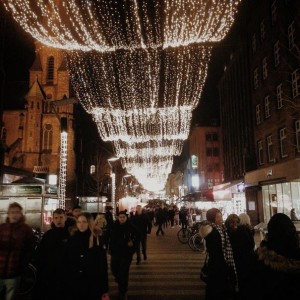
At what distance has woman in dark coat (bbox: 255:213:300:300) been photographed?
126 inches

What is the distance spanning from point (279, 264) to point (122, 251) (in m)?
5.89

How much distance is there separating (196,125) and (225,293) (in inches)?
2640

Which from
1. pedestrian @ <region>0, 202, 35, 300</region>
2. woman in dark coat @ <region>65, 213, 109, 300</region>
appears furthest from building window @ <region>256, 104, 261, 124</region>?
woman in dark coat @ <region>65, 213, 109, 300</region>

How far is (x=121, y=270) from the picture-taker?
328 inches

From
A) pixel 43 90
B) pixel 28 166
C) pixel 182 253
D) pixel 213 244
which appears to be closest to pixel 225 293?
pixel 213 244

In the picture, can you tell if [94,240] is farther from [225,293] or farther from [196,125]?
[196,125]

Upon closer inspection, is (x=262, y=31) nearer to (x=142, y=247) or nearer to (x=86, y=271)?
(x=142, y=247)

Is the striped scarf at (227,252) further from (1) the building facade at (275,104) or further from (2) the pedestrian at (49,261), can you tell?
(1) the building facade at (275,104)

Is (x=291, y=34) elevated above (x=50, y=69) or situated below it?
below

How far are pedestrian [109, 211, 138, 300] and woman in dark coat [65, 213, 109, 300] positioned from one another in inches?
133

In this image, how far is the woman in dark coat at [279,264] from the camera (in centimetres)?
320

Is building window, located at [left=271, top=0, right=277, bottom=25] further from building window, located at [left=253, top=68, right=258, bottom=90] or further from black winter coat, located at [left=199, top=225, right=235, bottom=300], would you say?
black winter coat, located at [left=199, top=225, right=235, bottom=300]

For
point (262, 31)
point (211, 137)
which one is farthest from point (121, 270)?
point (211, 137)

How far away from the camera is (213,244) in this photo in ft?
18.8
